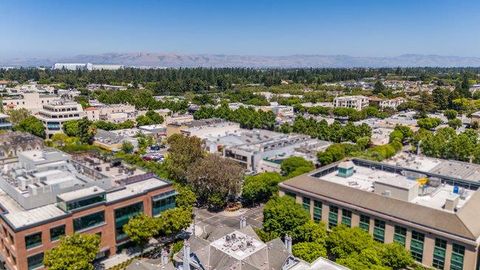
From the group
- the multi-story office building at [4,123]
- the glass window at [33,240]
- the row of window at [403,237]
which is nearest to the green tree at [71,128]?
the multi-story office building at [4,123]

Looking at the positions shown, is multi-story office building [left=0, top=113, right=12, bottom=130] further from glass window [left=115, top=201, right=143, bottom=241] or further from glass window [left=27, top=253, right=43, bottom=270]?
glass window [left=27, top=253, right=43, bottom=270]

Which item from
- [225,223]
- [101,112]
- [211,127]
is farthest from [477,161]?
Result: [101,112]

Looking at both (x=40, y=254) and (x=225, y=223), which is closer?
(x=40, y=254)

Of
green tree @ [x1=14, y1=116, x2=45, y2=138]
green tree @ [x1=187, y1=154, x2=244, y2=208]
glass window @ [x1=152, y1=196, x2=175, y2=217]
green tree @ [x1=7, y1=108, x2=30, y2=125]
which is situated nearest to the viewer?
glass window @ [x1=152, y1=196, x2=175, y2=217]

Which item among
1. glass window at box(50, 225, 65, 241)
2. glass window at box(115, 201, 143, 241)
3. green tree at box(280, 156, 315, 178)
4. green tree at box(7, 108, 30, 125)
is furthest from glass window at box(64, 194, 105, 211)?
green tree at box(7, 108, 30, 125)

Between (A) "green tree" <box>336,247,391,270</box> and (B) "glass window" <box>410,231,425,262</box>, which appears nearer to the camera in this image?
(A) "green tree" <box>336,247,391,270</box>

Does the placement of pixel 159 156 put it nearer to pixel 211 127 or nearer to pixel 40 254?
pixel 211 127

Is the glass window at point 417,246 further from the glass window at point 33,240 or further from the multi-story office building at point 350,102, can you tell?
the multi-story office building at point 350,102
